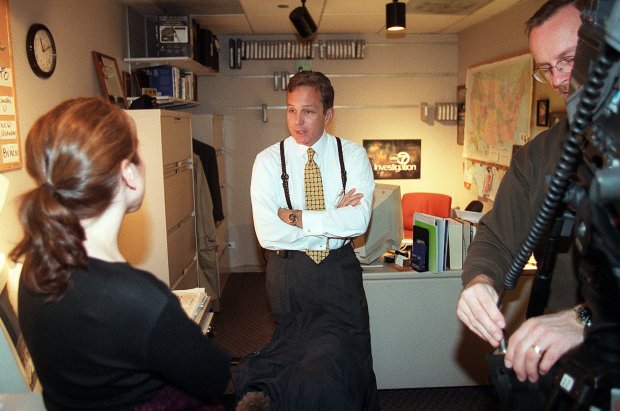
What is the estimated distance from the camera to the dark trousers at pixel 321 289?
2459 millimetres

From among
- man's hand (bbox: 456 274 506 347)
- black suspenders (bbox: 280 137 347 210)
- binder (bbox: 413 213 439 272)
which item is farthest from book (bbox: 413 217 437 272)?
man's hand (bbox: 456 274 506 347)

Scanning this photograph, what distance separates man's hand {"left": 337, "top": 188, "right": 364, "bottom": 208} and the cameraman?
1203mm

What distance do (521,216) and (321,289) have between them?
4.34 feet

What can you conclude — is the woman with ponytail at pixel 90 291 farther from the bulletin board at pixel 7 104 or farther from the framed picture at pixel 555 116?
the framed picture at pixel 555 116

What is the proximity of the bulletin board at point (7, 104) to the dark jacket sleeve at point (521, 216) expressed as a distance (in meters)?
2.12

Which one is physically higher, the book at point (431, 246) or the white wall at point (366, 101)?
the white wall at point (366, 101)

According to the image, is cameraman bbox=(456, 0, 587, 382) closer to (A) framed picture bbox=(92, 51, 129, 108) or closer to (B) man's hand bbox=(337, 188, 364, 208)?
(B) man's hand bbox=(337, 188, 364, 208)

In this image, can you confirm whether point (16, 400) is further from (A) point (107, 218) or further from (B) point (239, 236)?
(B) point (239, 236)

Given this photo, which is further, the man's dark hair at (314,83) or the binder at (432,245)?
the binder at (432,245)

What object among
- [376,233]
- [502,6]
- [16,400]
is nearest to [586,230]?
[16,400]

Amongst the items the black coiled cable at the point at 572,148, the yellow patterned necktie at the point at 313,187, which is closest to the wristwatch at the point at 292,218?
the yellow patterned necktie at the point at 313,187

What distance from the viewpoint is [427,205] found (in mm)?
5199

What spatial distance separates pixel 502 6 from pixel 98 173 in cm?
408

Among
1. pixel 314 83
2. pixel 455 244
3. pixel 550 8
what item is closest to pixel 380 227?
pixel 455 244
